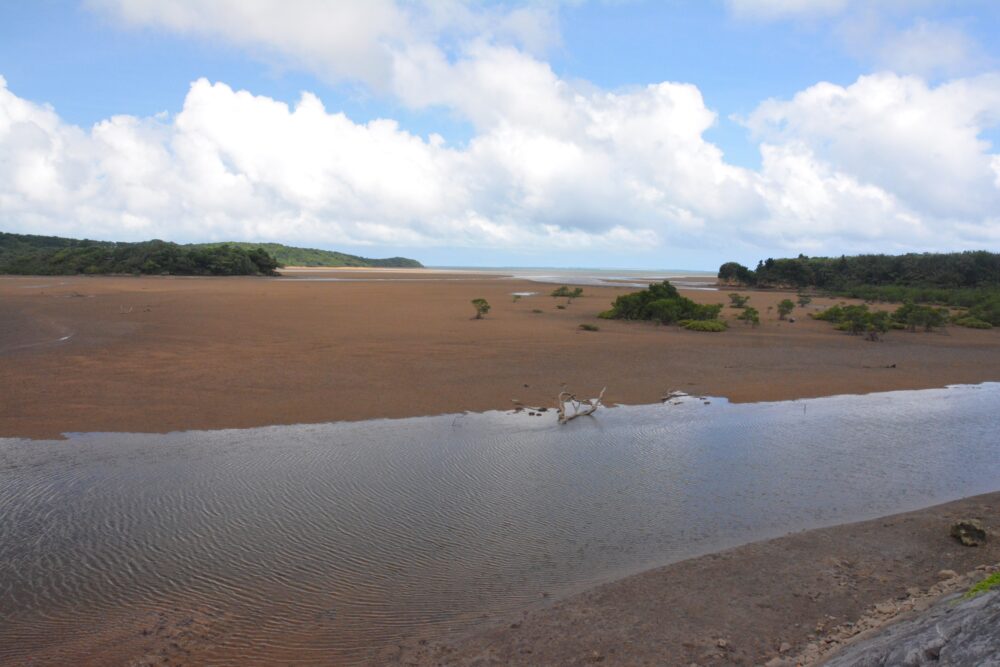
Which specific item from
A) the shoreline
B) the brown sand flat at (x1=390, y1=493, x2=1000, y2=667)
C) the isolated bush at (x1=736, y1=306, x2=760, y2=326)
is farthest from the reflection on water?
the isolated bush at (x1=736, y1=306, x2=760, y2=326)

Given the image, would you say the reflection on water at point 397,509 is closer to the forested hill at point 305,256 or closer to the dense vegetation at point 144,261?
the dense vegetation at point 144,261

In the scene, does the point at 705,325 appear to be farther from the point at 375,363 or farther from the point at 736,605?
the point at 736,605

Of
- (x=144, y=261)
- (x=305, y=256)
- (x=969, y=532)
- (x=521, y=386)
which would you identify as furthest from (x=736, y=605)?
(x=305, y=256)

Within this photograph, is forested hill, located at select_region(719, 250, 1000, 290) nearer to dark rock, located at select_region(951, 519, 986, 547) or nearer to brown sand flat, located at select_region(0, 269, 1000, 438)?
brown sand flat, located at select_region(0, 269, 1000, 438)

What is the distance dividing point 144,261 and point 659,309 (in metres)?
49.0

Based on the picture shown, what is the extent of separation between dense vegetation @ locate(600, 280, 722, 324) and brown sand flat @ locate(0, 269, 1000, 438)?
4.01 feet

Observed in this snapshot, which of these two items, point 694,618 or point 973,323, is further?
point 973,323

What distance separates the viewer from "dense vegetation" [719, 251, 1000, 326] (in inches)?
1489

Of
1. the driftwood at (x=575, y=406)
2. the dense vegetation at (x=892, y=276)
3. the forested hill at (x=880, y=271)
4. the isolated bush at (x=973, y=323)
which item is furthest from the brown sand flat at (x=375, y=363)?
the forested hill at (x=880, y=271)

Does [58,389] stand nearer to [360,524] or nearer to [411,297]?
[360,524]

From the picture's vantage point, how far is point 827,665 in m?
2.96

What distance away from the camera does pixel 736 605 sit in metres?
4.44

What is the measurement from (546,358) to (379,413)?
6012mm

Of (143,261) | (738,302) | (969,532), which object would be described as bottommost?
(969,532)
